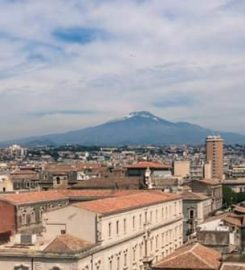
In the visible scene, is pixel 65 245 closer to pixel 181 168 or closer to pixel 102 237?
pixel 102 237

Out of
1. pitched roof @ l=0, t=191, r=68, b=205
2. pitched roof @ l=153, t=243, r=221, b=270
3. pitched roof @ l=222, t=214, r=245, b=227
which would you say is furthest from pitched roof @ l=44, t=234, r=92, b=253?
pitched roof @ l=222, t=214, r=245, b=227

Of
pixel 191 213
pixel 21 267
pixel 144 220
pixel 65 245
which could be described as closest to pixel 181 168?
pixel 191 213

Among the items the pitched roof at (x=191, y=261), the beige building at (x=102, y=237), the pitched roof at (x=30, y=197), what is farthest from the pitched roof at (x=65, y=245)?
the pitched roof at (x=30, y=197)

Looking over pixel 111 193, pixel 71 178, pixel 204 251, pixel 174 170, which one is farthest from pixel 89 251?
pixel 174 170

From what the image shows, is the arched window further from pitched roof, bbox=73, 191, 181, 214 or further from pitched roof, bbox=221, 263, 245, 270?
pitched roof, bbox=221, 263, 245, 270

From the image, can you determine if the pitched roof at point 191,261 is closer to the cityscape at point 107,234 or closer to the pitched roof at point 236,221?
the cityscape at point 107,234

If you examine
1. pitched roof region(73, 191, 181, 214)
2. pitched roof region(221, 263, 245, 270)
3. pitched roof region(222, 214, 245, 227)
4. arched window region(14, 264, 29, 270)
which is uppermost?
pitched roof region(73, 191, 181, 214)

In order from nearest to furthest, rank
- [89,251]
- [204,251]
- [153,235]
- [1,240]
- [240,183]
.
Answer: [204,251], [89,251], [1,240], [153,235], [240,183]

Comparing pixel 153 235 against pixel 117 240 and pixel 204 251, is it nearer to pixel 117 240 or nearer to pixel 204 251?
pixel 117 240
